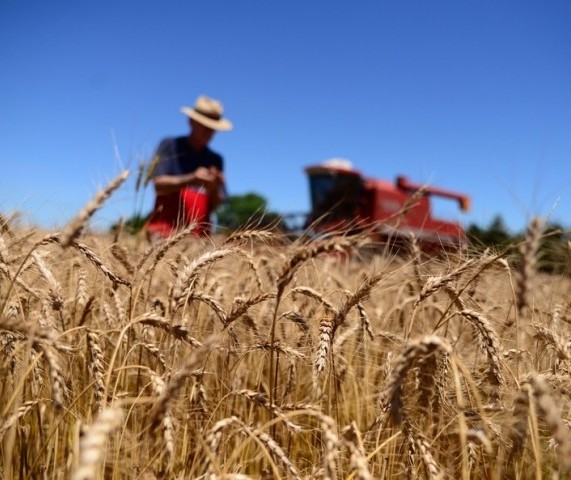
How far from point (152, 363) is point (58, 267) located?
61cm

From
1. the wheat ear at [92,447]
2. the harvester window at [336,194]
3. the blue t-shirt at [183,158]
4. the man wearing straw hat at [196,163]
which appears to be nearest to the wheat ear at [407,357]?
the wheat ear at [92,447]

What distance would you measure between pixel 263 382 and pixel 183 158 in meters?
4.07

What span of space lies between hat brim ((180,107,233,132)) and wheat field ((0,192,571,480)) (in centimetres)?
367

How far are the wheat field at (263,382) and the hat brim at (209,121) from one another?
3.67 meters

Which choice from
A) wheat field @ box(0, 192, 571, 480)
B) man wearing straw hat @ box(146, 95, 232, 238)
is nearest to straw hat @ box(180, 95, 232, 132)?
man wearing straw hat @ box(146, 95, 232, 238)

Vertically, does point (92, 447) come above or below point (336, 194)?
below

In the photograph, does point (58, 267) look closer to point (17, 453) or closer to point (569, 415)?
point (17, 453)

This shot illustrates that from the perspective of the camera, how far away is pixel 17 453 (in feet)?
5.02

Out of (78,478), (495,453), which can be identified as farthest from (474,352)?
(78,478)

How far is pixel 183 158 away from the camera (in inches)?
228

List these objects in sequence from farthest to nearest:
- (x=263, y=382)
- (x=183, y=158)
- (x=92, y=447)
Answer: (x=183, y=158)
(x=263, y=382)
(x=92, y=447)

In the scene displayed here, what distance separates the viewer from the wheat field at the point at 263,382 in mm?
1114

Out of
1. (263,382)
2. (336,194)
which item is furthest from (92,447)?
(336,194)

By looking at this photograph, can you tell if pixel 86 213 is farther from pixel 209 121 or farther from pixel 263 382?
pixel 209 121
